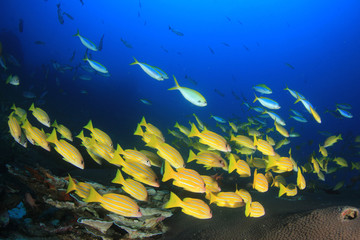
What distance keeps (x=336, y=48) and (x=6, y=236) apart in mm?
84716

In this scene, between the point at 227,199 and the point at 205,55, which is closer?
the point at 227,199

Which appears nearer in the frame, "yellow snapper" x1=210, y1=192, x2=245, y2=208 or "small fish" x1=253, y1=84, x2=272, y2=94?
"yellow snapper" x1=210, y1=192, x2=245, y2=208

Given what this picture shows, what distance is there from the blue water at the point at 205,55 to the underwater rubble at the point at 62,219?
1195cm

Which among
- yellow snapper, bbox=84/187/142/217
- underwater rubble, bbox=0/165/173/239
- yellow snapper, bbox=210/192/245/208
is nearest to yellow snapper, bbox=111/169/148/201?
yellow snapper, bbox=84/187/142/217

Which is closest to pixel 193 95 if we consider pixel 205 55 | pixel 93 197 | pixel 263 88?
pixel 93 197

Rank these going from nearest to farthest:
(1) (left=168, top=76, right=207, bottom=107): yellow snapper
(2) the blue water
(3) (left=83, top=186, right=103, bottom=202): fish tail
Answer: (3) (left=83, top=186, right=103, bottom=202): fish tail, (1) (left=168, top=76, right=207, bottom=107): yellow snapper, (2) the blue water

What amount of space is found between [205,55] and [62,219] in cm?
12388

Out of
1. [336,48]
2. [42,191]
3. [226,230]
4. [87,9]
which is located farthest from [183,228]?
[87,9]

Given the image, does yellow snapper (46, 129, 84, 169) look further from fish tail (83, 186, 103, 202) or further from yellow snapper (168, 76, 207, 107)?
yellow snapper (168, 76, 207, 107)

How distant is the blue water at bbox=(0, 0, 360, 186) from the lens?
3105 centimetres

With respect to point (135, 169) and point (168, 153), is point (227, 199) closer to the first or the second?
point (168, 153)

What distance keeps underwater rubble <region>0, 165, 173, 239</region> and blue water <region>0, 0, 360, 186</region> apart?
11952mm

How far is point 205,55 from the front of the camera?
384 ft

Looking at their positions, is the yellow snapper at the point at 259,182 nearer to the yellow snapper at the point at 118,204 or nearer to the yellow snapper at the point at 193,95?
the yellow snapper at the point at 193,95
